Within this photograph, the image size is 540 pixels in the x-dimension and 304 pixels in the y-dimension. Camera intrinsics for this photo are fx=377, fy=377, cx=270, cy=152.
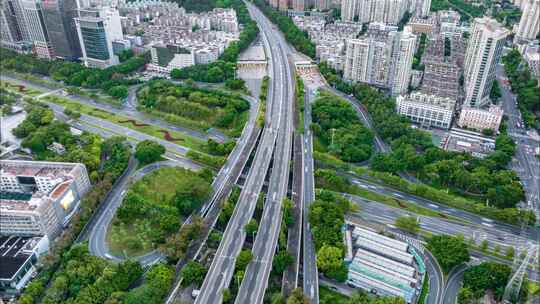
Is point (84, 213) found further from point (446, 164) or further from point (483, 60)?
point (483, 60)

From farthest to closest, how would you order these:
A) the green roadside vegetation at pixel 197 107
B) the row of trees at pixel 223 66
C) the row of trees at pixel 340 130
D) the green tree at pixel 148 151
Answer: the row of trees at pixel 223 66
the green roadside vegetation at pixel 197 107
the row of trees at pixel 340 130
the green tree at pixel 148 151

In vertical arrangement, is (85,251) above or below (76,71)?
below

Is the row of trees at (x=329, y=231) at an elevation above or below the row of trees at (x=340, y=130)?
below

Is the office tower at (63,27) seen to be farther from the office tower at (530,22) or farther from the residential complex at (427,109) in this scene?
the office tower at (530,22)

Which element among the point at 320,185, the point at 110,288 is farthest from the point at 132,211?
the point at 320,185

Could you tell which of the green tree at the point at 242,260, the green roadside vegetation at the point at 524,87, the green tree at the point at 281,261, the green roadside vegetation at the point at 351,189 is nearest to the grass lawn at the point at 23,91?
the green roadside vegetation at the point at 351,189

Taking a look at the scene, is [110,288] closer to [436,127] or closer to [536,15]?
[436,127]

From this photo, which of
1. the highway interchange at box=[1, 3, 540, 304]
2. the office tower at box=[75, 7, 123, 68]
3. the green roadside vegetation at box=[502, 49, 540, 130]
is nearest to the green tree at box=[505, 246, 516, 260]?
the highway interchange at box=[1, 3, 540, 304]
